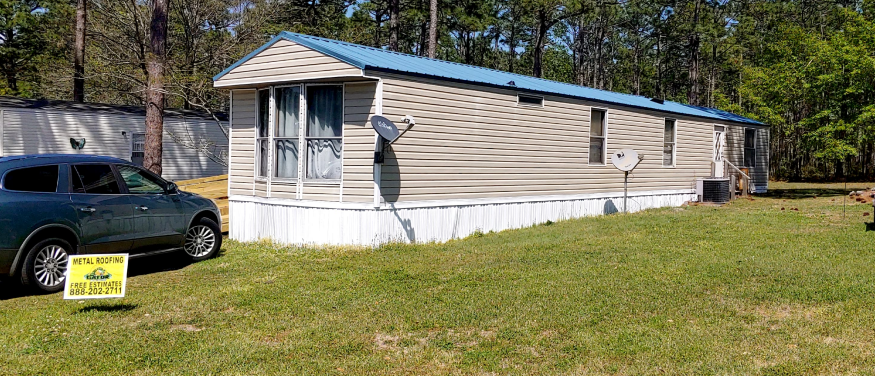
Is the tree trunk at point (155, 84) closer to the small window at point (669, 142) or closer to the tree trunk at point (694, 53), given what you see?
the small window at point (669, 142)

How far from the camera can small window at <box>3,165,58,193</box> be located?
22.5 ft

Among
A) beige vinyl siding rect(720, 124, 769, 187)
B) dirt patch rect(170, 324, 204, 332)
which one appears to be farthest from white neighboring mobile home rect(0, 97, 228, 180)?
beige vinyl siding rect(720, 124, 769, 187)

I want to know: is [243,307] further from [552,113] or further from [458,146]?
[552,113]

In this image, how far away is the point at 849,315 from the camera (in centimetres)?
555

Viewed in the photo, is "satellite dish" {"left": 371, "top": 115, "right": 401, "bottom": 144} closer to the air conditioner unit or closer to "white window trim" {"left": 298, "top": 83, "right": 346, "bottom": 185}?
"white window trim" {"left": 298, "top": 83, "right": 346, "bottom": 185}

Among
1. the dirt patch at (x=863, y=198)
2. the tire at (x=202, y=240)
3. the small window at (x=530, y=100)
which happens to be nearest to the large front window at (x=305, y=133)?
the tire at (x=202, y=240)

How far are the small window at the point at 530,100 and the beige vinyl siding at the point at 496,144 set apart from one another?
105 millimetres

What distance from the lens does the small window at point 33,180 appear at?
22.5 ft

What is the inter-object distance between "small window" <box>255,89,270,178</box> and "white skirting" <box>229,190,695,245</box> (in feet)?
1.79

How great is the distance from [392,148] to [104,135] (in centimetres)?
1317

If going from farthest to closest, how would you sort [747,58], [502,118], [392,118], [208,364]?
[747,58]
[502,118]
[392,118]
[208,364]

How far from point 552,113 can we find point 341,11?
1925 centimetres

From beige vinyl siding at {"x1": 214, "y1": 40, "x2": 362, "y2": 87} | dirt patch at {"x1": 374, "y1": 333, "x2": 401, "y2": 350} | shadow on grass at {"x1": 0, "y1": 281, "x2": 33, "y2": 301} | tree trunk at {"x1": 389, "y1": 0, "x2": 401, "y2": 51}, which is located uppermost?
tree trunk at {"x1": 389, "y1": 0, "x2": 401, "y2": 51}

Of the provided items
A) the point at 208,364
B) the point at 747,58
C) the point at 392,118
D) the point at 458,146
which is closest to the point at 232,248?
the point at 392,118
